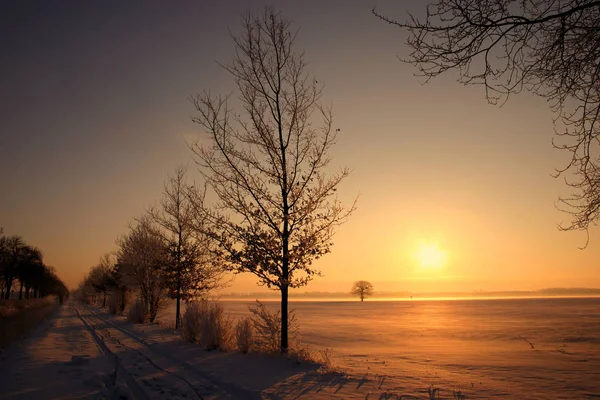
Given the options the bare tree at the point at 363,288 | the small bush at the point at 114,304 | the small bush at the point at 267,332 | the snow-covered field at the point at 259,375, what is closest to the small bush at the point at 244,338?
the small bush at the point at 267,332

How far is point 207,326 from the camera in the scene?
11.9 m

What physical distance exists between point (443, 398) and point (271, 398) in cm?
303

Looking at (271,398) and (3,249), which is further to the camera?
(3,249)

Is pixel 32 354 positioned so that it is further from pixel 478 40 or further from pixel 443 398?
pixel 478 40

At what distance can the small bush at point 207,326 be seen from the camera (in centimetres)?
1152

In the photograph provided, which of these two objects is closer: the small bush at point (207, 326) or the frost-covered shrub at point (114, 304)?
the small bush at point (207, 326)

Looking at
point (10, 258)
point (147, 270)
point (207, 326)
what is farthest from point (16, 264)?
point (207, 326)

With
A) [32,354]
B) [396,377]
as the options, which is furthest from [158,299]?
[396,377]

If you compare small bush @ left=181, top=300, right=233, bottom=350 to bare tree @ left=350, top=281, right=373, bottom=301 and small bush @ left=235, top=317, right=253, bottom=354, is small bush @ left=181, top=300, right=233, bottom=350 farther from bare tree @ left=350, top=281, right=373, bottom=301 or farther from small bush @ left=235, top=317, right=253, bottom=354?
bare tree @ left=350, top=281, right=373, bottom=301

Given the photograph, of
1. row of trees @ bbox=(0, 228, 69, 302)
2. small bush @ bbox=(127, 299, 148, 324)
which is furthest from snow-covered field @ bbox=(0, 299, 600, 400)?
row of trees @ bbox=(0, 228, 69, 302)

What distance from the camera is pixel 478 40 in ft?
16.2

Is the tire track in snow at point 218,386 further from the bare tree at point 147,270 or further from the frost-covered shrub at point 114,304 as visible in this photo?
the frost-covered shrub at point 114,304

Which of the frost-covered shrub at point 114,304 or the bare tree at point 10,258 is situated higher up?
the bare tree at point 10,258

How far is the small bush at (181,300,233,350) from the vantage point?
11.5 meters
